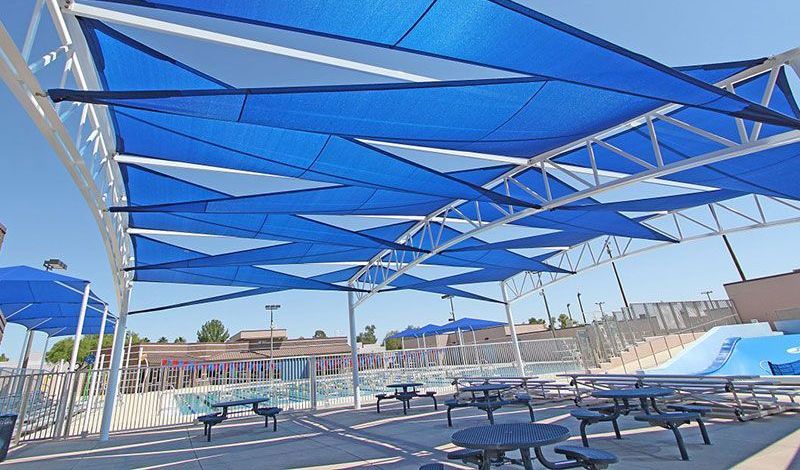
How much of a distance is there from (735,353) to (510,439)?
1745 centimetres

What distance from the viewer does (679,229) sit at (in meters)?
9.33

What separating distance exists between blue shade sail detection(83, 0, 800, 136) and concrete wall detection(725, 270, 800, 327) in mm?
20708

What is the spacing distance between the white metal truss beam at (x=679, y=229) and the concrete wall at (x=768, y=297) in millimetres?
11966

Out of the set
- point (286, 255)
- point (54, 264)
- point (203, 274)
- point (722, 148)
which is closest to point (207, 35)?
point (286, 255)

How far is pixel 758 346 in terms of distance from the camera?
15445mm

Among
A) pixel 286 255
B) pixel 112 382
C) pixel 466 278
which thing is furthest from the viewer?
pixel 466 278

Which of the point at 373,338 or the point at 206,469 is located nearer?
the point at 206,469

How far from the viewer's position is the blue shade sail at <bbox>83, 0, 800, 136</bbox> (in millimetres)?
2543

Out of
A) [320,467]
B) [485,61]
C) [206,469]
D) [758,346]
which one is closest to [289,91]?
[485,61]

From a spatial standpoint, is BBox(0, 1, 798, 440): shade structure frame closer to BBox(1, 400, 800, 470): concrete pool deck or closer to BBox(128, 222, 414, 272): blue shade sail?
BBox(128, 222, 414, 272): blue shade sail

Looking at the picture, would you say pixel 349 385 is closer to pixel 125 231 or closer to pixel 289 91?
pixel 125 231

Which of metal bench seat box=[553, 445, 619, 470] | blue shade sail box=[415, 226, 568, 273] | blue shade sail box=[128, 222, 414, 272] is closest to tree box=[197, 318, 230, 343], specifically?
blue shade sail box=[128, 222, 414, 272]

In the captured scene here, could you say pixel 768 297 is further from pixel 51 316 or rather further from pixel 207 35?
pixel 51 316

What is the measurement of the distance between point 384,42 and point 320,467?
4.76 m
